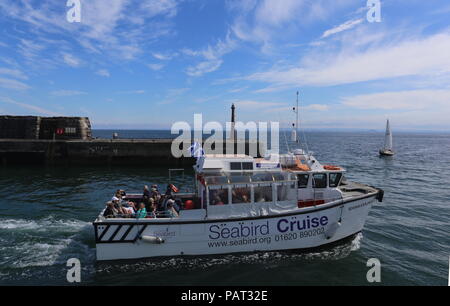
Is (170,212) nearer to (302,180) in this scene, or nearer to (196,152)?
(196,152)

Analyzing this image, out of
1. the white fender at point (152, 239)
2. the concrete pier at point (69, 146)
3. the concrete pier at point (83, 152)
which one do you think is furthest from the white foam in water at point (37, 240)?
the concrete pier at point (69, 146)

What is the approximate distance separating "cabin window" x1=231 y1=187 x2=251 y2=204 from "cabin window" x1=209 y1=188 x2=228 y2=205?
10.1 inches

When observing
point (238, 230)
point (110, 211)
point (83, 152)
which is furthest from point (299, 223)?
point (83, 152)

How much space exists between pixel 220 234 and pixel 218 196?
1338mm

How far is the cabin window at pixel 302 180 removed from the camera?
11.4m

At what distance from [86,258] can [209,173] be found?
5.35 m

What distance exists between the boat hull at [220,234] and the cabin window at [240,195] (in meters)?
0.69

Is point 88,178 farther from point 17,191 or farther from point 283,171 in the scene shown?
point 283,171

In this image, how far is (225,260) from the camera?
1042 cm

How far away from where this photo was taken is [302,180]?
37.5 feet

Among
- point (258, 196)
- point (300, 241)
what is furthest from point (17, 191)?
point (300, 241)

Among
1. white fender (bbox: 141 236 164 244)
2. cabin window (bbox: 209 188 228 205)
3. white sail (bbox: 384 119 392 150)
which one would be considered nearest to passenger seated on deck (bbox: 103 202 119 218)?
white fender (bbox: 141 236 164 244)

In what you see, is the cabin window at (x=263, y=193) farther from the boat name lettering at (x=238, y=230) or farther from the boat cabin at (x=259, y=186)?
the boat name lettering at (x=238, y=230)

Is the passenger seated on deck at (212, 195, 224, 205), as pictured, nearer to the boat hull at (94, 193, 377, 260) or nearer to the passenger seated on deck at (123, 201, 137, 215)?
the boat hull at (94, 193, 377, 260)
